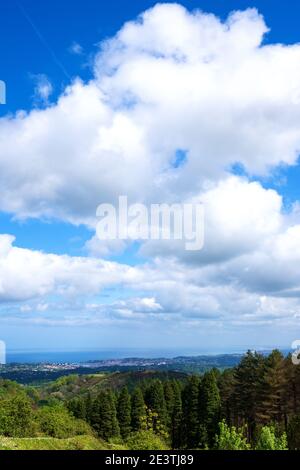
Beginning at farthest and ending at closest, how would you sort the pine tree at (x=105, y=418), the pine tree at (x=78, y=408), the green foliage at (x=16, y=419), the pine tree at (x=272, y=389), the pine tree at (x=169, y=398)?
1. the pine tree at (x=78, y=408)
2. the pine tree at (x=169, y=398)
3. the pine tree at (x=105, y=418)
4. the pine tree at (x=272, y=389)
5. the green foliage at (x=16, y=419)

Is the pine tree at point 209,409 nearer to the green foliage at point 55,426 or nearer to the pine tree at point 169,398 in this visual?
the pine tree at point 169,398

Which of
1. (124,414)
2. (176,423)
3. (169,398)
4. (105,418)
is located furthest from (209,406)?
(105,418)

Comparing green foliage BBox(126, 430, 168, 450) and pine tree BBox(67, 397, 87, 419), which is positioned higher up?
green foliage BBox(126, 430, 168, 450)

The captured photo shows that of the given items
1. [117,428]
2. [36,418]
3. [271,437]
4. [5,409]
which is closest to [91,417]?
[117,428]

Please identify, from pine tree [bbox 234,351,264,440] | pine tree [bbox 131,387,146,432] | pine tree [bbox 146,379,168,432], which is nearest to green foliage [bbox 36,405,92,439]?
pine tree [bbox 131,387,146,432]

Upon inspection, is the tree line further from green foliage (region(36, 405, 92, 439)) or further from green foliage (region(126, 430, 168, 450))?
green foliage (region(36, 405, 92, 439))

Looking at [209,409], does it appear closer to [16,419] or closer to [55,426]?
[55,426]

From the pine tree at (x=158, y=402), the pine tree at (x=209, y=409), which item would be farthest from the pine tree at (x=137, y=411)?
the pine tree at (x=209, y=409)
